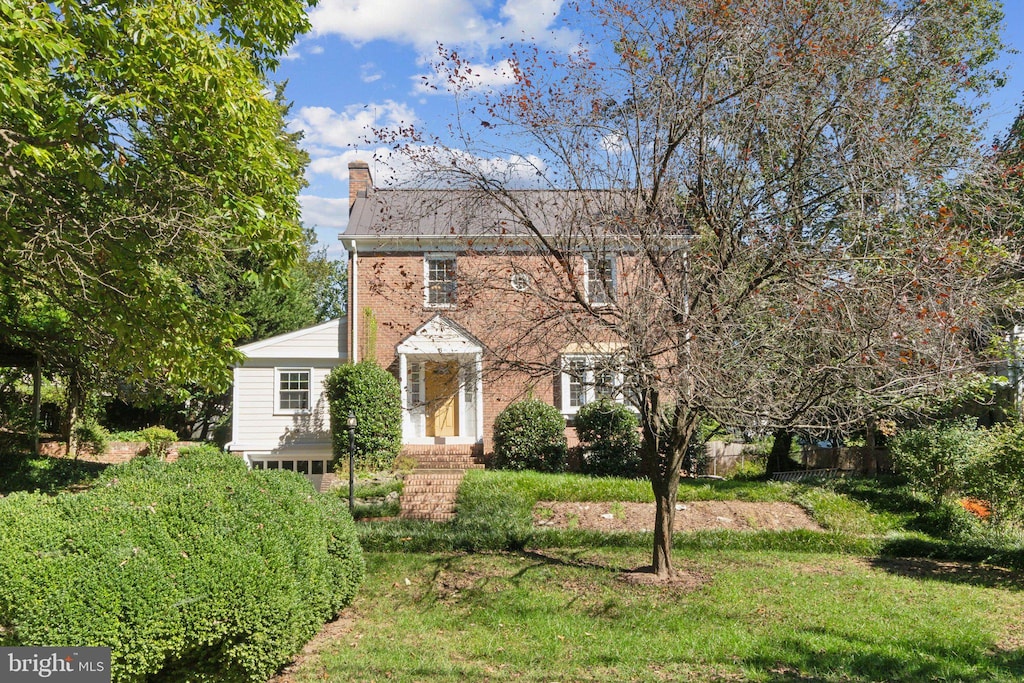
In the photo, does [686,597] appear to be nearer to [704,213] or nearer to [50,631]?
[704,213]

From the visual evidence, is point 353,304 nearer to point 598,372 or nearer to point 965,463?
point 598,372

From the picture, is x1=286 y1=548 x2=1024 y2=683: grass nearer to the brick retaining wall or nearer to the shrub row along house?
the shrub row along house

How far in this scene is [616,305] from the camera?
25.2 feet

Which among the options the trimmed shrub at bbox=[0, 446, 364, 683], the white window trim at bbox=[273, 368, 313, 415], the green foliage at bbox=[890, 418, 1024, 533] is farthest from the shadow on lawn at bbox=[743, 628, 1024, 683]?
the white window trim at bbox=[273, 368, 313, 415]

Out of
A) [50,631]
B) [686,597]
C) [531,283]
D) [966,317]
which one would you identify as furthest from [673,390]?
[50,631]

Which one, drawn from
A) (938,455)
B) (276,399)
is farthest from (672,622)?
(276,399)

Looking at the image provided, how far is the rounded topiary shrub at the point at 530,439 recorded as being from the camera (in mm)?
16969

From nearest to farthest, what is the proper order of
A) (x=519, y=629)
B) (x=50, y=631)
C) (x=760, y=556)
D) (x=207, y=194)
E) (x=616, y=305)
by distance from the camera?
1. (x=50, y=631)
2. (x=519, y=629)
3. (x=616, y=305)
4. (x=207, y=194)
5. (x=760, y=556)

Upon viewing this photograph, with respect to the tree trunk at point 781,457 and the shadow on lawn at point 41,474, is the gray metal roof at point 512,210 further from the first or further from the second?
the tree trunk at point 781,457

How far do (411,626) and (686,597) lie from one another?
2979mm

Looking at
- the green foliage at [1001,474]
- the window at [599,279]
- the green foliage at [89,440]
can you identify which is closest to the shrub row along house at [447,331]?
the window at [599,279]

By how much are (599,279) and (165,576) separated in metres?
4.96

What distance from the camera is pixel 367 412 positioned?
57.1 ft

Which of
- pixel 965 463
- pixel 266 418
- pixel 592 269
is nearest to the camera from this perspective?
pixel 592 269
